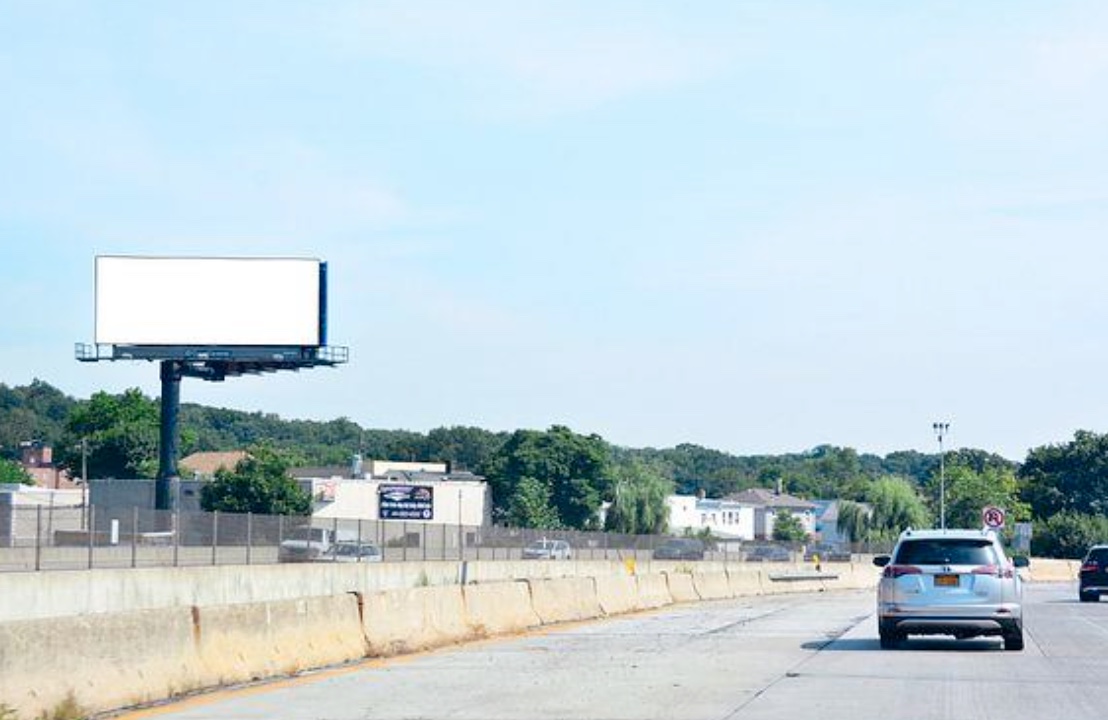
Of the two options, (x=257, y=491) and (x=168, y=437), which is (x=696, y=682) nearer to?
(x=168, y=437)

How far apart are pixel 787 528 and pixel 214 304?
103 m

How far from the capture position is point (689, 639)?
27547 mm

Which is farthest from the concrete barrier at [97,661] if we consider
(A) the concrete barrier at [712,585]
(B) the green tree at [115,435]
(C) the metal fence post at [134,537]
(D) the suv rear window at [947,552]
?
(B) the green tree at [115,435]

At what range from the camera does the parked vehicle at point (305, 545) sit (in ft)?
137

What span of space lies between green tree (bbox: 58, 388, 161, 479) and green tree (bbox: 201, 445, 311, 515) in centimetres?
Result: 3512

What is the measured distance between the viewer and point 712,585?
50.3 metres

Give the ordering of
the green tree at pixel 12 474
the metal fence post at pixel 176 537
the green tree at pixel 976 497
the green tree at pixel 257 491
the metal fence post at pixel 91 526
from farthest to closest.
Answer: the green tree at pixel 976 497 → the green tree at pixel 12 474 → the green tree at pixel 257 491 → the metal fence post at pixel 176 537 → the metal fence post at pixel 91 526

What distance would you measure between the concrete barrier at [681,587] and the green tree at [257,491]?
61.7 m

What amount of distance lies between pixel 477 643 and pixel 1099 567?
29.1m

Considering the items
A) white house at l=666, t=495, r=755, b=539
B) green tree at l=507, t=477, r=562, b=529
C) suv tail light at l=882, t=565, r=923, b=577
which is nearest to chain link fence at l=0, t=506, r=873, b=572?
suv tail light at l=882, t=565, r=923, b=577

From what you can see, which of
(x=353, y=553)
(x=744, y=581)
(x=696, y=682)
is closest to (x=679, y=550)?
(x=744, y=581)

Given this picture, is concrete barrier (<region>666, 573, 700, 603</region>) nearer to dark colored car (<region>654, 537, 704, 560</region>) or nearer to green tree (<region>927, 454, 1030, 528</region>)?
dark colored car (<region>654, 537, 704, 560</region>)

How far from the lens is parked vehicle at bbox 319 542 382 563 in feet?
145

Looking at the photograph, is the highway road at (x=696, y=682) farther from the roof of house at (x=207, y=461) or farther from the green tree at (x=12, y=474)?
the roof of house at (x=207, y=461)
